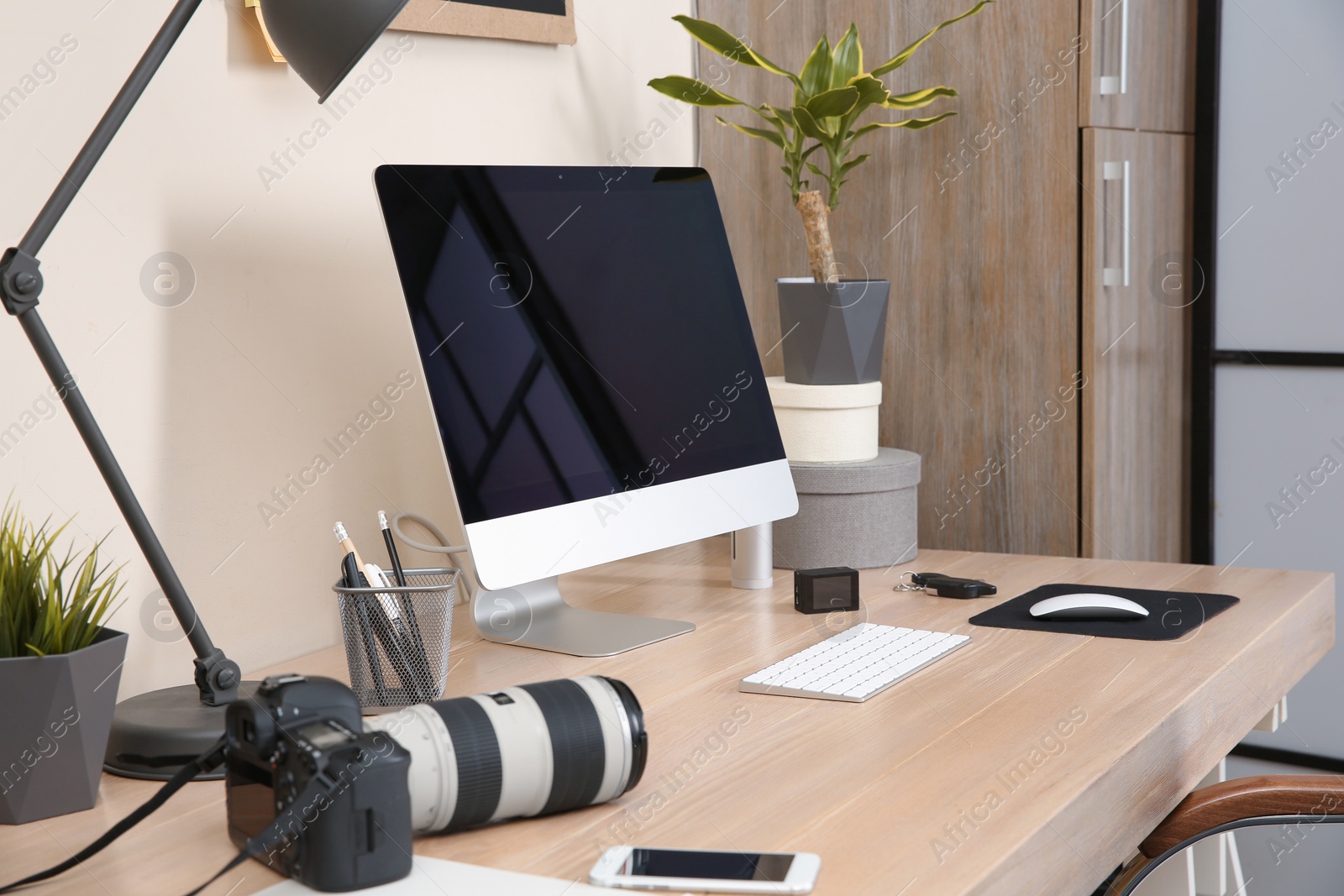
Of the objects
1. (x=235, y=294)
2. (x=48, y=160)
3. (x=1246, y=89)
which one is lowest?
(x=235, y=294)

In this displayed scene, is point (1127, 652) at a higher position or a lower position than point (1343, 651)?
higher

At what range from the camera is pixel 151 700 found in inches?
40.3

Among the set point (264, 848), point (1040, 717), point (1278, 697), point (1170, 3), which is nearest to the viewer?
point (264, 848)

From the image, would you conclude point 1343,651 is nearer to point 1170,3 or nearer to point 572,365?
point 1170,3

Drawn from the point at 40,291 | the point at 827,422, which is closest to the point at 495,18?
the point at 827,422

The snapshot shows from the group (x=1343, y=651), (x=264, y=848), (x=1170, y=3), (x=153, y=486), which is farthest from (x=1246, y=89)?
(x=264, y=848)

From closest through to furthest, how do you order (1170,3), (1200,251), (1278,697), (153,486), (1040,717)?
(1040,717)
(153,486)
(1278,697)
(1170,3)
(1200,251)

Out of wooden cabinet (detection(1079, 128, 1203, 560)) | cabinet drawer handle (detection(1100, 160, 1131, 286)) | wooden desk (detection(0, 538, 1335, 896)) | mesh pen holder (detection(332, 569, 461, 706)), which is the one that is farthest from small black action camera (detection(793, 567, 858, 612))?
cabinet drawer handle (detection(1100, 160, 1131, 286))

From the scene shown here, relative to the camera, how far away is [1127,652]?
1173mm

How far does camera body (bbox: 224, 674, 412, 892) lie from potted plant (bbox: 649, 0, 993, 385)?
102cm

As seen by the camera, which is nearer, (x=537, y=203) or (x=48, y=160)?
(x=48, y=160)

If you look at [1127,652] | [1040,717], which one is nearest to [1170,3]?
[1127,652]

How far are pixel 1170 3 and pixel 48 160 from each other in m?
1.71

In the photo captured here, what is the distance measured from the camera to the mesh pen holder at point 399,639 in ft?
3.43
